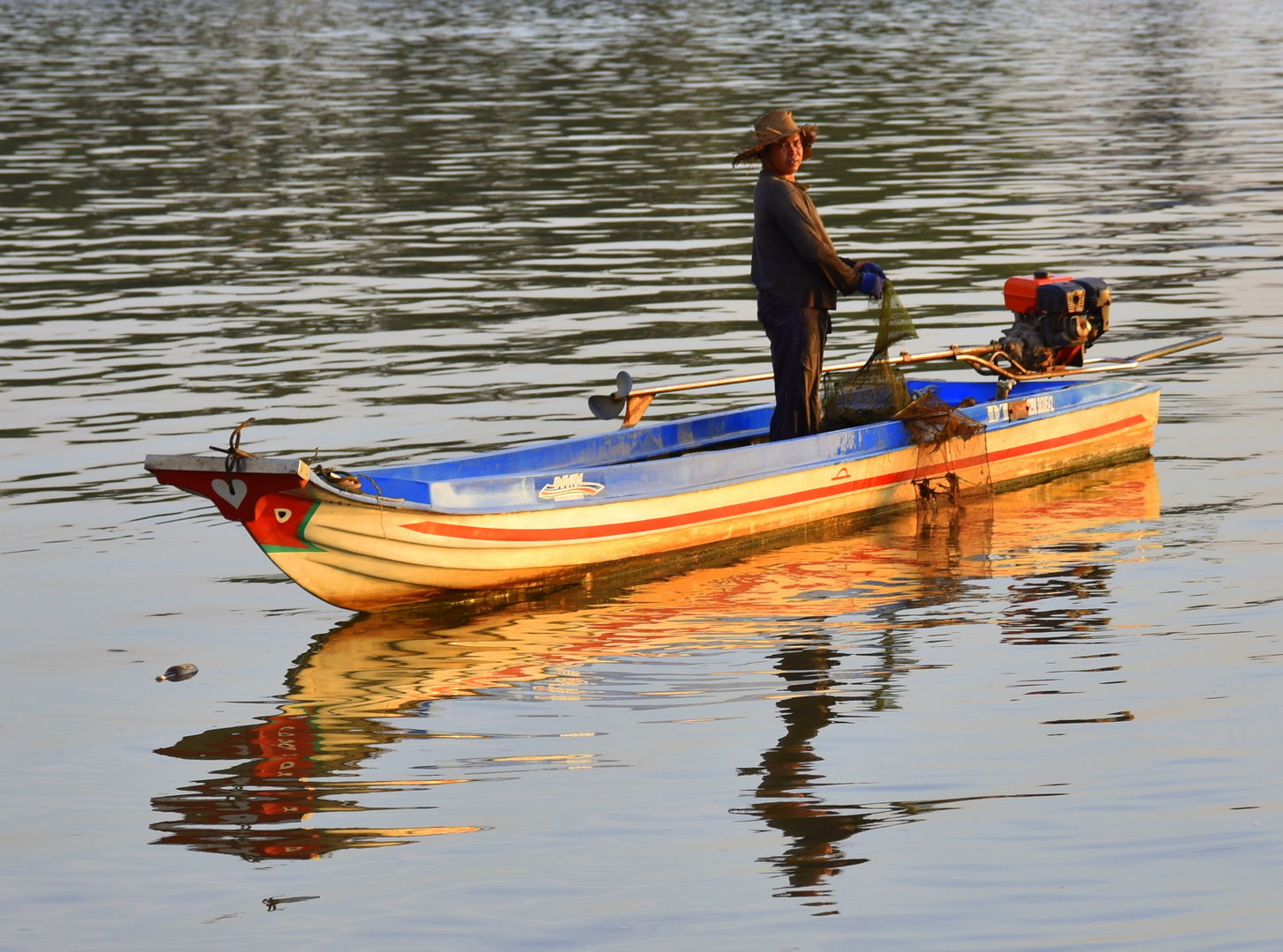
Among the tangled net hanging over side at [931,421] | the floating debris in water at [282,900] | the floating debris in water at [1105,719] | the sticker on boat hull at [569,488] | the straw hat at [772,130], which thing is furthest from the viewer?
the tangled net hanging over side at [931,421]

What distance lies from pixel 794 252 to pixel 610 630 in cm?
265

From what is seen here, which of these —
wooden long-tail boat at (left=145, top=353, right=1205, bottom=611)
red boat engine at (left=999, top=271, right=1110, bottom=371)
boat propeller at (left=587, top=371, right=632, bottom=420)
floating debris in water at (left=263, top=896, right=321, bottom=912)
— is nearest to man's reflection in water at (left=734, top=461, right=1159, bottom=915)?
wooden long-tail boat at (left=145, top=353, right=1205, bottom=611)

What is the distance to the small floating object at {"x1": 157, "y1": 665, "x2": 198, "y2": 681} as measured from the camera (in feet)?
27.9

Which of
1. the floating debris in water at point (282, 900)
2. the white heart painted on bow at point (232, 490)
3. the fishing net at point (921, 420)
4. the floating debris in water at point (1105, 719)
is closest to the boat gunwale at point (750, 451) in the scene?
the fishing net at point (921, 420)

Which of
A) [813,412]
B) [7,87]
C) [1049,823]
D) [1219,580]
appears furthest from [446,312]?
[7,87]

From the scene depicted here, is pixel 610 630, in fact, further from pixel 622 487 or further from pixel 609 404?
pixel 609 404

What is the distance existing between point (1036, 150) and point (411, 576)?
63.4 feet

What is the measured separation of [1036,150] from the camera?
2669cm

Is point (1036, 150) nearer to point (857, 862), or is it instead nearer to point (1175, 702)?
point (1175, 702)

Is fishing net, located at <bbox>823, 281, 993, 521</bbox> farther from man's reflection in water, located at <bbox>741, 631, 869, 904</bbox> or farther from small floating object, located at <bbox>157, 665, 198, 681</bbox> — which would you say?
small floating object, located at <bbox>157, 665, 198, 681</bbox>

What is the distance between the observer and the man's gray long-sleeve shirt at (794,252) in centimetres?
1041

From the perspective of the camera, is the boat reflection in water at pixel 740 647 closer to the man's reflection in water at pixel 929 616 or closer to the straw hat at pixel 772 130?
the man's reflection in water at pixel 929 616

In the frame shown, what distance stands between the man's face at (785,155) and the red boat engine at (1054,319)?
8.40 feet

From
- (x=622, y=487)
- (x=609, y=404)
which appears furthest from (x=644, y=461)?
(x=622, y=487)
